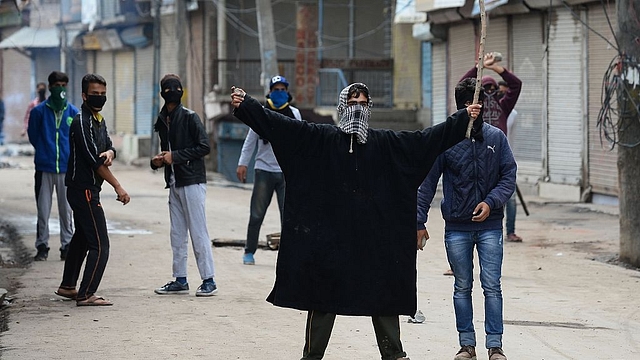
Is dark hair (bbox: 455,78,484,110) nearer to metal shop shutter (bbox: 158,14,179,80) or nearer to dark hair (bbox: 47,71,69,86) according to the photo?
dark hair (bbox: 47,71,69,86)

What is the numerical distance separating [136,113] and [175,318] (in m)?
31.0

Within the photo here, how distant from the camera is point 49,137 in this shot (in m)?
12.1

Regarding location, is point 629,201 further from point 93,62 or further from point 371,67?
point 93,62

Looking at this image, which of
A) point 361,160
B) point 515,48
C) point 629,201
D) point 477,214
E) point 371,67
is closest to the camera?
point 361,160

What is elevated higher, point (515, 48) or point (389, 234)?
point (515, 48)

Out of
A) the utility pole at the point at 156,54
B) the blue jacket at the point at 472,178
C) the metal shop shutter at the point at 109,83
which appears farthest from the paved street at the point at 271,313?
the metal shop shutter at the point at 109,83

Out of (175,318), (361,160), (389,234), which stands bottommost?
(175,318)

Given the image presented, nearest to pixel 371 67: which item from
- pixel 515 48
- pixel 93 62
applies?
pixel 515 48

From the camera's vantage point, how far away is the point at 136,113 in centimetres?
3903

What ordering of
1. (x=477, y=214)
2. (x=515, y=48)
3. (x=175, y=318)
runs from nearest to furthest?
1. (x=477, y=214)
2. (x=175, y=318)
3. (x=515, y=48)

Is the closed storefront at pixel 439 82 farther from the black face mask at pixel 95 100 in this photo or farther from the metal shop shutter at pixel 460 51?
the black face mask at pixel 95 100

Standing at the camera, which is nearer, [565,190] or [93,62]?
[565,190]

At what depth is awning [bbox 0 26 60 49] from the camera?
1727 inches

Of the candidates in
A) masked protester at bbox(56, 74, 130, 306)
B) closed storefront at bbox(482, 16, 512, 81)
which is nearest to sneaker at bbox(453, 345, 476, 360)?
masked protester at bbox(56, 74, 130, 306)
